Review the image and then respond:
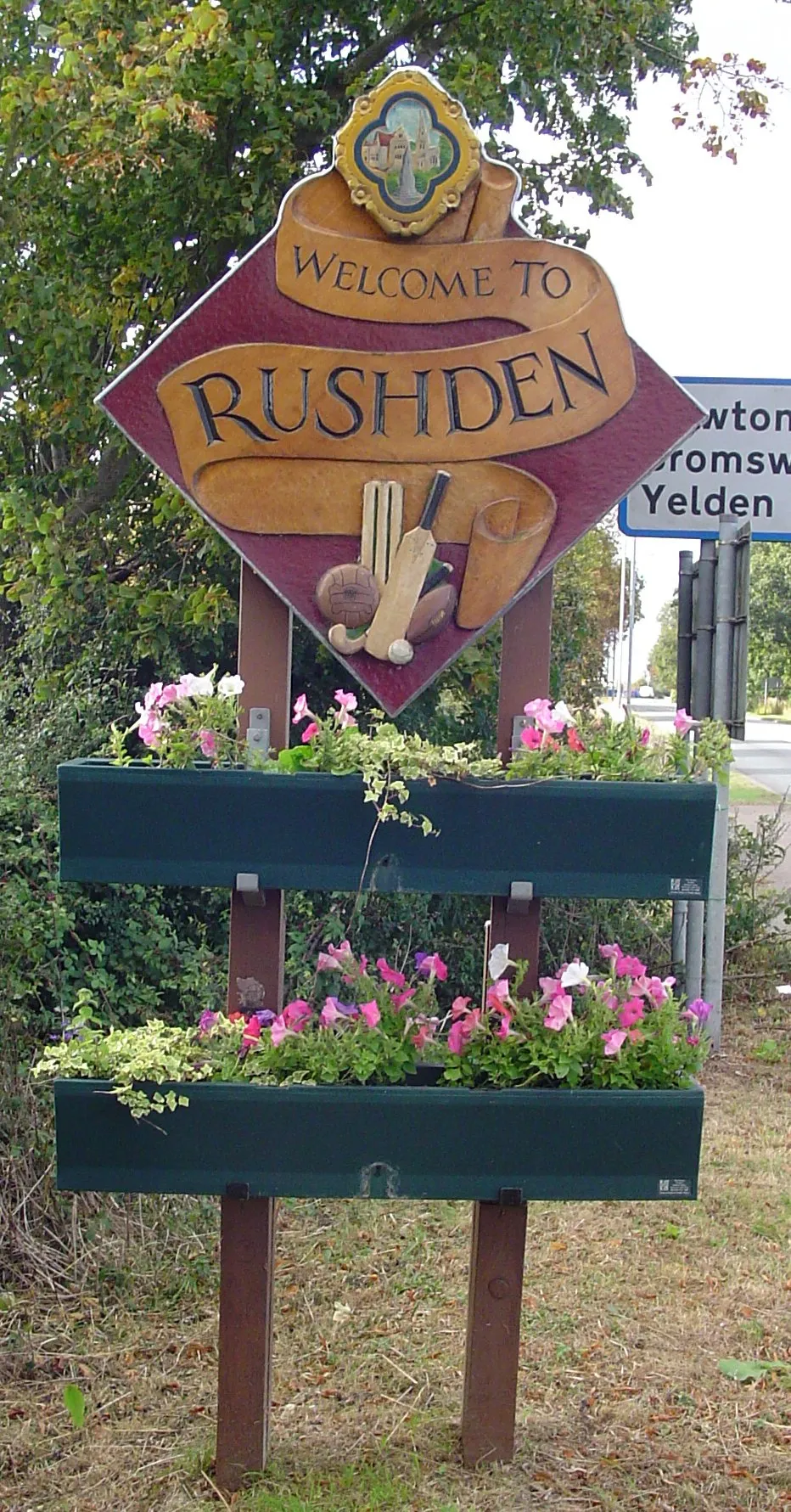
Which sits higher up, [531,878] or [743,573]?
[743,573]

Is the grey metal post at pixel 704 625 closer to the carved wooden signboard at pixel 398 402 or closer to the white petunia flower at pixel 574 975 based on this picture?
the carved wooden signboard at pixel 398 402

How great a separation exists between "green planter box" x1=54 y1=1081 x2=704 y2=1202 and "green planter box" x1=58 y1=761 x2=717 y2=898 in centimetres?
39

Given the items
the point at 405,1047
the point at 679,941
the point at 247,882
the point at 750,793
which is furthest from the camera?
the point at 750,793

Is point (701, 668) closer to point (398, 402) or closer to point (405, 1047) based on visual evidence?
point (398, 402)

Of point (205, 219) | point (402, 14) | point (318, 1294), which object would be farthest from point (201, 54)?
point (318, 1294)

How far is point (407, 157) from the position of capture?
2637 mm

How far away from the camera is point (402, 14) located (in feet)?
18.5

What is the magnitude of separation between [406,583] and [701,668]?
389 centimetres

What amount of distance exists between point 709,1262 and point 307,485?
2.67 m

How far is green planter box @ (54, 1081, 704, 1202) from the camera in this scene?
2.57 m

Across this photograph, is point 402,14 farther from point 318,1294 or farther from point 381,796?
point 318,1294

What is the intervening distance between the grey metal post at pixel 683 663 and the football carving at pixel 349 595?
157 inches

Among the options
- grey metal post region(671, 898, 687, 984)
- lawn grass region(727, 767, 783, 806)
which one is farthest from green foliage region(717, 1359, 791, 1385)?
lawn grass region(727, 767, 783, 806)

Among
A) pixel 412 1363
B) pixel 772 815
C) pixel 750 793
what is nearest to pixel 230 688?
pixel 412 1363
